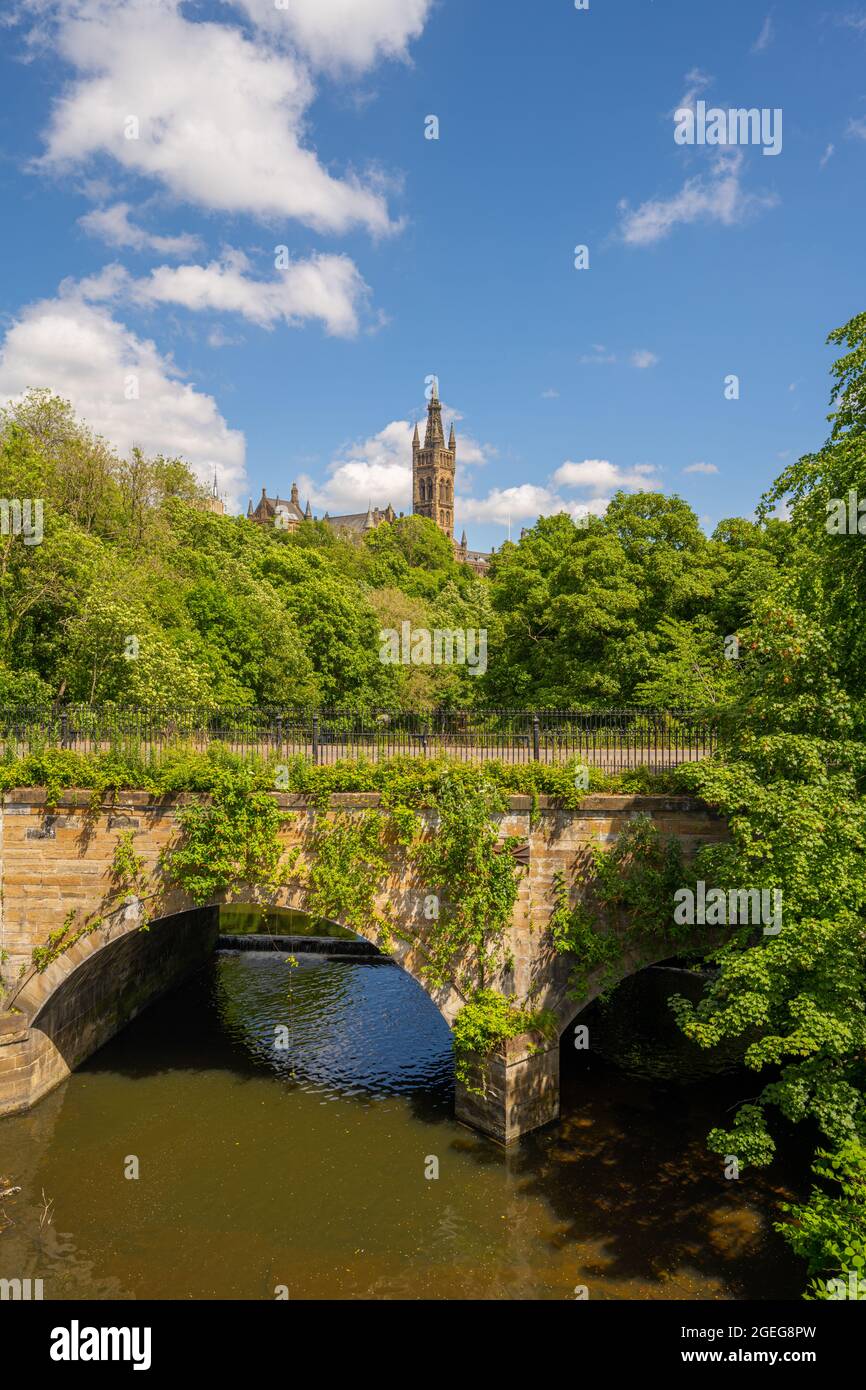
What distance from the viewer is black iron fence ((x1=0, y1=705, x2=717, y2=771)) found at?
13695 mm

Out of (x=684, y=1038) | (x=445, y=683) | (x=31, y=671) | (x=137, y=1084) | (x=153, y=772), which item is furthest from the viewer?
(x=445, y=683)

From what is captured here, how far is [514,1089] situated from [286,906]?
4904mm

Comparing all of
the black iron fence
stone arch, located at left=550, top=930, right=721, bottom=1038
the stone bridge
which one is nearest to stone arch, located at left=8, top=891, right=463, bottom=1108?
the stone bridge

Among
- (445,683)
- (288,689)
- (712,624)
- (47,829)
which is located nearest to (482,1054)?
(47,829)

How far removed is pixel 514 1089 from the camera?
1312 cm

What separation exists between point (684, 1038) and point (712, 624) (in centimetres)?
1164

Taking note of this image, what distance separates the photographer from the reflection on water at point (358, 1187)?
1041 centimetres

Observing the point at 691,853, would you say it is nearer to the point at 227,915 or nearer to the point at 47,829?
the point at 47,829

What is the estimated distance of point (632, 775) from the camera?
1309 centimetres

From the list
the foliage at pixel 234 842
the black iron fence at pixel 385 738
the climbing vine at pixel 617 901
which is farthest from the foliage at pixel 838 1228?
the foliage at pixel 234 842

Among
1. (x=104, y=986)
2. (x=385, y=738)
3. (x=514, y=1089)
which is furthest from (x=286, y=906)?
(x=104, y=986)

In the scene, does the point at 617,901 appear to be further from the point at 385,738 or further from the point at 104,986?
the point at 104,986

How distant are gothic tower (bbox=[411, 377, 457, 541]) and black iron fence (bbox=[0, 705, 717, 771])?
12731 centimetres

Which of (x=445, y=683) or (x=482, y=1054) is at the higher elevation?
(x=445, y=683)
